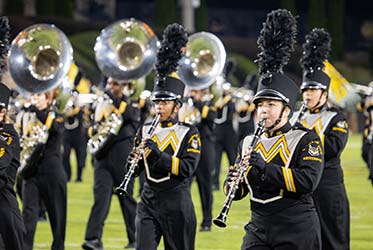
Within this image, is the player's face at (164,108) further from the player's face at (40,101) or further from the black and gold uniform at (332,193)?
the player's face at (40,101)

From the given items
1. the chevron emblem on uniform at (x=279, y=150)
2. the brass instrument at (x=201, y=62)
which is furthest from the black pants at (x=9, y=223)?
the brass instrument at (x=201, y=62)

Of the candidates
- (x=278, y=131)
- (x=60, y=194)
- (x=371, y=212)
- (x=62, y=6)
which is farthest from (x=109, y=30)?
(x=62, y=6)

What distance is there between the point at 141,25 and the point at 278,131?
5509 millimetres

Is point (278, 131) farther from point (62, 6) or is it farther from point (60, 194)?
point (62, 6)

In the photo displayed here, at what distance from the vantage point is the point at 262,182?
6293 millimetres

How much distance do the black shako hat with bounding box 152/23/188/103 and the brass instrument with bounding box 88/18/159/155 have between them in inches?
105

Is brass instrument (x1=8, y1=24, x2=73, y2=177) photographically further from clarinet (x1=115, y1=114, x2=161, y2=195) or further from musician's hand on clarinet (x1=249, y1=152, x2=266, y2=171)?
musician's hand on clarinet (x1=249, y1=152, x2=266, y2=171)

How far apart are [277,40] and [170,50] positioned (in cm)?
166

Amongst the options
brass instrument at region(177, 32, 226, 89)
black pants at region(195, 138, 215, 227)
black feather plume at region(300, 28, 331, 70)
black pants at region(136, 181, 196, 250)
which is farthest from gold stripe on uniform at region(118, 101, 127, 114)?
black pants at region(136, 181, 196, 250)

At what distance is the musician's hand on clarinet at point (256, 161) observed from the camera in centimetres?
619

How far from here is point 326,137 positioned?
876 centimetres

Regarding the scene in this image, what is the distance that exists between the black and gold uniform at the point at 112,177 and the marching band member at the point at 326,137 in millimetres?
2242

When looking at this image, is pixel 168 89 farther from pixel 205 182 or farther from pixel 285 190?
pixel 205 182

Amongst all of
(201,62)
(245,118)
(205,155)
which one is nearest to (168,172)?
(205,155)
